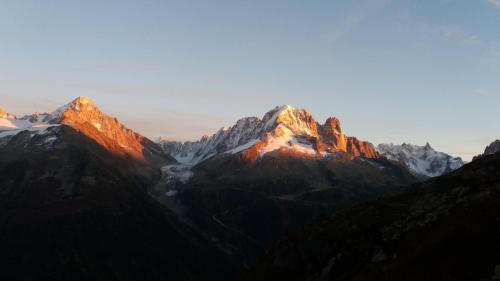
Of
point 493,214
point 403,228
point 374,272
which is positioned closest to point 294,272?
point 403,228

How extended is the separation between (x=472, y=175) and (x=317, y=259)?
43877 mm

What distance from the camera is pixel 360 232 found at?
125 m

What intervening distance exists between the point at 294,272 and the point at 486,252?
62.8m

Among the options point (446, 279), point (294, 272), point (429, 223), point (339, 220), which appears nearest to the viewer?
point (446, 279)

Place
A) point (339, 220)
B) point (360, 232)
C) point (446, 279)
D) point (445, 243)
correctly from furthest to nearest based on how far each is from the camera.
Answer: point (339, 220) < point (360, 232) < point (445, 243) < point (446, 279)

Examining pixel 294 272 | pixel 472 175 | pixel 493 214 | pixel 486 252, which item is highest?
pixel 472 175

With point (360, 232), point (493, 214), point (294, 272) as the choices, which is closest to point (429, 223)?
point (493, 214)

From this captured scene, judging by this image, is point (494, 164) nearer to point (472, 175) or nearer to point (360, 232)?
point (472, 175)

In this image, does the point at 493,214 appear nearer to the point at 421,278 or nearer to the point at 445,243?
the point at 445,243

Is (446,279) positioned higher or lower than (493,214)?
lower

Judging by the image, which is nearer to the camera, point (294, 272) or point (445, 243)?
point (445, 243)

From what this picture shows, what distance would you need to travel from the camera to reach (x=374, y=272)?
8912 centimetres

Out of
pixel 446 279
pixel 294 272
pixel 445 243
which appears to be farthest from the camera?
pixel 294 272

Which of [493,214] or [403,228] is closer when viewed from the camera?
[493,214]
